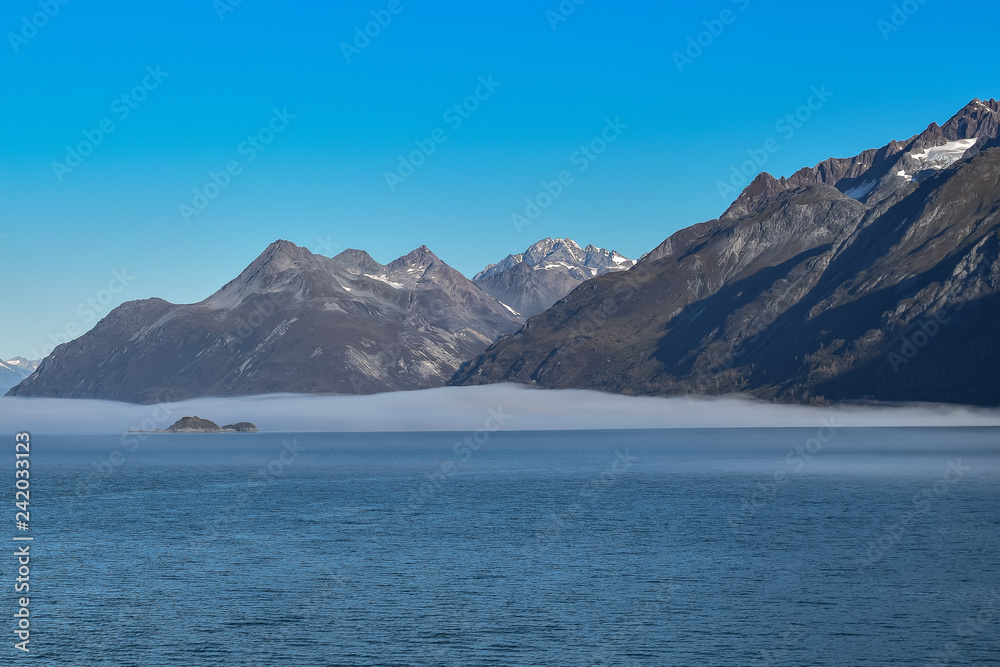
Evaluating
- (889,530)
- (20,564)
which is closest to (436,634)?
(20,564)

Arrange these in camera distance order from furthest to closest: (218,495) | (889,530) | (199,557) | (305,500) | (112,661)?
(218,495), (305,500), (889,530), (199,557), (112,661)

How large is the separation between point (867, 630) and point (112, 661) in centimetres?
5535

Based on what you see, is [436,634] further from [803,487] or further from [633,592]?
[803,487]

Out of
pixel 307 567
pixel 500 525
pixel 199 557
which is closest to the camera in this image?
pixel 307 567

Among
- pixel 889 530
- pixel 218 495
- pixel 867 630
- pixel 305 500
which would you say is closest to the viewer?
pixel 867 630

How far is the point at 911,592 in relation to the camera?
89.2m

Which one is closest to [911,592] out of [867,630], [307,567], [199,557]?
[867,630]

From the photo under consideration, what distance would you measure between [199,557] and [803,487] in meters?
125

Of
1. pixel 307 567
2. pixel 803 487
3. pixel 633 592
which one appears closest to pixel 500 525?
pixel 307 567

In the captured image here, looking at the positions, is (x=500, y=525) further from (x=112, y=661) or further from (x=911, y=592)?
(x=112, y=661)

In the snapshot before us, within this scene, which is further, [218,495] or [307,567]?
[218,495]

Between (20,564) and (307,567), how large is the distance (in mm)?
31228

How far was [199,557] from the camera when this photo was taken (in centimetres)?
11331

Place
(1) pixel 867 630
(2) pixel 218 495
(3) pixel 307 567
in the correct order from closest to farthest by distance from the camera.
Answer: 1. (1) pixel 867 630
2. (3) pixel 307 567
3. (2) pixel 218 495
